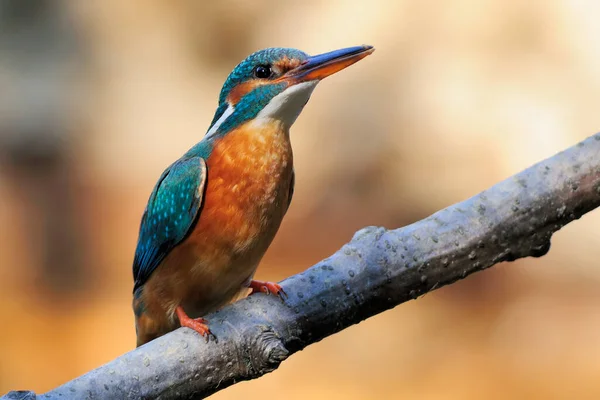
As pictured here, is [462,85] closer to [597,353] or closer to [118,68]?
[597,353]

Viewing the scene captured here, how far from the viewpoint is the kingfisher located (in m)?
1.74

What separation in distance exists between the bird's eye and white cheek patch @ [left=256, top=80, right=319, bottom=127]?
7 cm

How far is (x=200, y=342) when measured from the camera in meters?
1.52

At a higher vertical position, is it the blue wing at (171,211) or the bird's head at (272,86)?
the bird's head at (272,86)

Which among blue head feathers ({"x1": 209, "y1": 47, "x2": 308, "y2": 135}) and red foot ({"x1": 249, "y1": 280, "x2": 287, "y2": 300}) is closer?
red foot ({"x1": 249, "y1": 280, "x2": 287, "y2": 300})

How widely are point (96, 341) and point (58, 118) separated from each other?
1317 millimetres

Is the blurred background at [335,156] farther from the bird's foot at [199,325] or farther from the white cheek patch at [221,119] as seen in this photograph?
the bird's foot at [199,325]

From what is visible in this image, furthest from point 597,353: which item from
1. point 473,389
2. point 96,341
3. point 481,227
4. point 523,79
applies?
point 481,227

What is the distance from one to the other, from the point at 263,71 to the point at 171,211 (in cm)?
37

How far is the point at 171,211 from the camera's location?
1.84 metres

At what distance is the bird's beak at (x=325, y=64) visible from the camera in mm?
1617

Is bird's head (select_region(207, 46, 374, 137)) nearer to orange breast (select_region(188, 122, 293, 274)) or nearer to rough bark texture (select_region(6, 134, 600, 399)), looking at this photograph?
orange breast (select_region(188, 122, 293, 274))

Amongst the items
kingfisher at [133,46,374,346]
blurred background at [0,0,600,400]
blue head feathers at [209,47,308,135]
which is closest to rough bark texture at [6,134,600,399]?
kingfisher at [133,46,374,346]

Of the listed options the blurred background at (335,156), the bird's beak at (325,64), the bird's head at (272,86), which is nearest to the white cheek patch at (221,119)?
the bird's head at (272,86)
